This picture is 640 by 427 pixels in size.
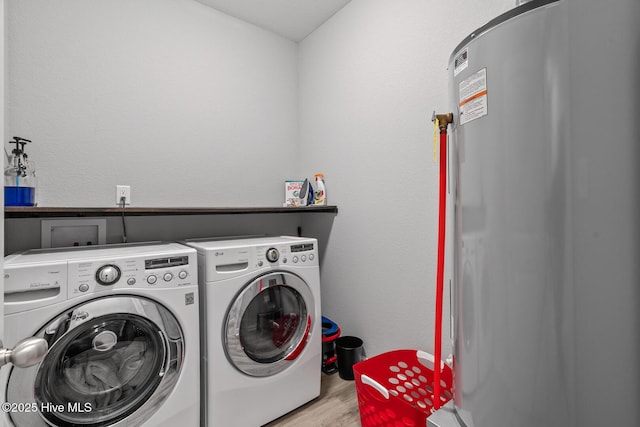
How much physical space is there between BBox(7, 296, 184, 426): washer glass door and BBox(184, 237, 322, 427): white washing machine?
A: 7.9 inches

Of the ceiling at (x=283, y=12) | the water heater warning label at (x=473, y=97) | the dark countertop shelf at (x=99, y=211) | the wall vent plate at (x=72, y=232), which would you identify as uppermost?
the ceiling at (x=283, y=12)

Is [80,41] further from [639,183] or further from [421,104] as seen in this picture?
[639,183]

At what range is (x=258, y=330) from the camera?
5.20 ft

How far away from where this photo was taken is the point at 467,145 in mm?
810

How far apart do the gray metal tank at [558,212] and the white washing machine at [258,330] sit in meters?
1.03

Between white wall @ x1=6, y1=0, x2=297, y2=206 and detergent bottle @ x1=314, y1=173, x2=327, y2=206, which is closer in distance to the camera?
white wall @ x1=6, y1=0, x2=297, y2=206

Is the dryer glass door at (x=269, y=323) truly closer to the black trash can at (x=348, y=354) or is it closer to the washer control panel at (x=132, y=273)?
the washer control panel at (x=132, y=273)

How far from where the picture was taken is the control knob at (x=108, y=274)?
1154mm

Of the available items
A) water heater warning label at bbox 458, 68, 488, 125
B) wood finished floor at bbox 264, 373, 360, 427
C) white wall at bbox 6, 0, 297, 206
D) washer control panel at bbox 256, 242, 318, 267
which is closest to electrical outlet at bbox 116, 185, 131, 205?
white wall at bbox 6, 0, 297, 206

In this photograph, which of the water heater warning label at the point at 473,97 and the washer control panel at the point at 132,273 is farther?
the washer control panel at the point at 132,273

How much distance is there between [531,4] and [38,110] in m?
2.16

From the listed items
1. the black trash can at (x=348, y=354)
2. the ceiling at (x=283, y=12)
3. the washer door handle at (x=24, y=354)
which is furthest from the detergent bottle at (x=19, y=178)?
the black trash can at (x=348, y=354)

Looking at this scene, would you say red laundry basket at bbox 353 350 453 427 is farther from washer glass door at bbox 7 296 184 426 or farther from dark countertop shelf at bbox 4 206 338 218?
dark countertop shelf at bbox 4 206 338 218

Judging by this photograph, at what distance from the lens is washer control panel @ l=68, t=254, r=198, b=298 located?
3.70 feet
